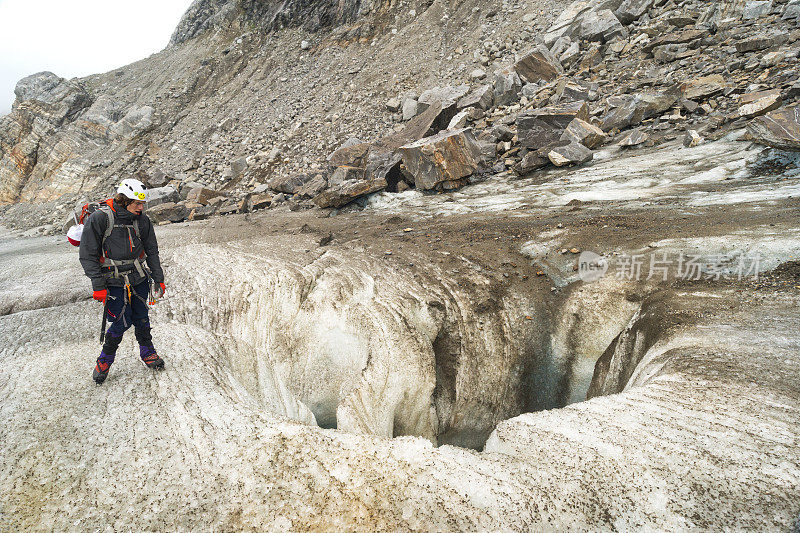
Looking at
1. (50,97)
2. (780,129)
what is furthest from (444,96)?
(50,97)

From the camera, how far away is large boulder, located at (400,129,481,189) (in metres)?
14.1

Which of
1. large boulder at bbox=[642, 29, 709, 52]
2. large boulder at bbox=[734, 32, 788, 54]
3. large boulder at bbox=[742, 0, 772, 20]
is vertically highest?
large boulder at bbox=[742, 0, 772, 20]

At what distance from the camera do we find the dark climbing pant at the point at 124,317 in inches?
189

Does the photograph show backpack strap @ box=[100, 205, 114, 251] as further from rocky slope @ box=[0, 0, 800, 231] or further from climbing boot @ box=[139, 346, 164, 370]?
rocky slope @ box=[0, 0, 800, 231]

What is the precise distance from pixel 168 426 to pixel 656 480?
4.87 meters

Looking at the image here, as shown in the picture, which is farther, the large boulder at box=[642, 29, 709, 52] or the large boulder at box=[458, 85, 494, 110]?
the large boulder at box=[458, 85, 494, 110]

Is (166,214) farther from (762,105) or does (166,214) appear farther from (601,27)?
(601,27)

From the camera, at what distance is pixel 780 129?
938 cm

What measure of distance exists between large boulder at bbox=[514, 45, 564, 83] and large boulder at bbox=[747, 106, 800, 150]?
36.5 feet

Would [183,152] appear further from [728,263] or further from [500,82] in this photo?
[728,263]

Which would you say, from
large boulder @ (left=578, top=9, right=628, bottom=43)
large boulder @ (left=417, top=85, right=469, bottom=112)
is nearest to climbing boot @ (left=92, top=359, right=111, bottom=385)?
large boulder @ (left=417, top=85, right=469, bottom=112)

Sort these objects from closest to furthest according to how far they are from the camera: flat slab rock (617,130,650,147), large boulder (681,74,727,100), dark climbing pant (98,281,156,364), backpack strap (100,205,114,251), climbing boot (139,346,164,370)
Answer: backpack strap (100,205,114,251) → dark climbing pant (98,281,156,364) → climbing boot (139,346,164,370) → flat slab rock (617,130,650,147) → large boulder (681,74,727,100)

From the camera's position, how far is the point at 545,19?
78.8 ft

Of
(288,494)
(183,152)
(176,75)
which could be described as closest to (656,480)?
(288,494)
